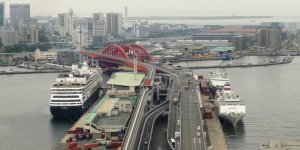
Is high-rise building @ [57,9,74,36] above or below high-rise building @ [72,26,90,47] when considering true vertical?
above

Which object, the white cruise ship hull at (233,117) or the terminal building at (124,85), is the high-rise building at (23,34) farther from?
the white cruise ship hull at (233,117)

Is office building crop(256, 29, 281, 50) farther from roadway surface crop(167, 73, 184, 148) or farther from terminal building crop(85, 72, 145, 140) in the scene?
roadway surface crop(167, 73, 184, 148)

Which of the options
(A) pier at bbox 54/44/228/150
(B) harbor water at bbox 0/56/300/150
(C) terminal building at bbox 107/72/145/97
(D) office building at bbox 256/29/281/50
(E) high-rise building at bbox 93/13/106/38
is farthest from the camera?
(E) high-rise building at bbox 93/13/106/38

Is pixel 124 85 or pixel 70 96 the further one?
pixel 124 85

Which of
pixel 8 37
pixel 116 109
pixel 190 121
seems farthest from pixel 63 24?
pixel 190 121

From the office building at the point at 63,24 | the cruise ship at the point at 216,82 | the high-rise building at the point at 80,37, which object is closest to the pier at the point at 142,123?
the cruise ship at the point at 216,82

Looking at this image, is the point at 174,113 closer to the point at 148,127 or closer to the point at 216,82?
the point at 148,127

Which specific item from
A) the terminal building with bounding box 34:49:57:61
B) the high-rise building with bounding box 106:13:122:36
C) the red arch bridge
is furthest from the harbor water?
the high-rise building with bounding box 106:13:122:36

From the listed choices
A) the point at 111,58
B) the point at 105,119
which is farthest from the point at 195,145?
the point at 111,58
